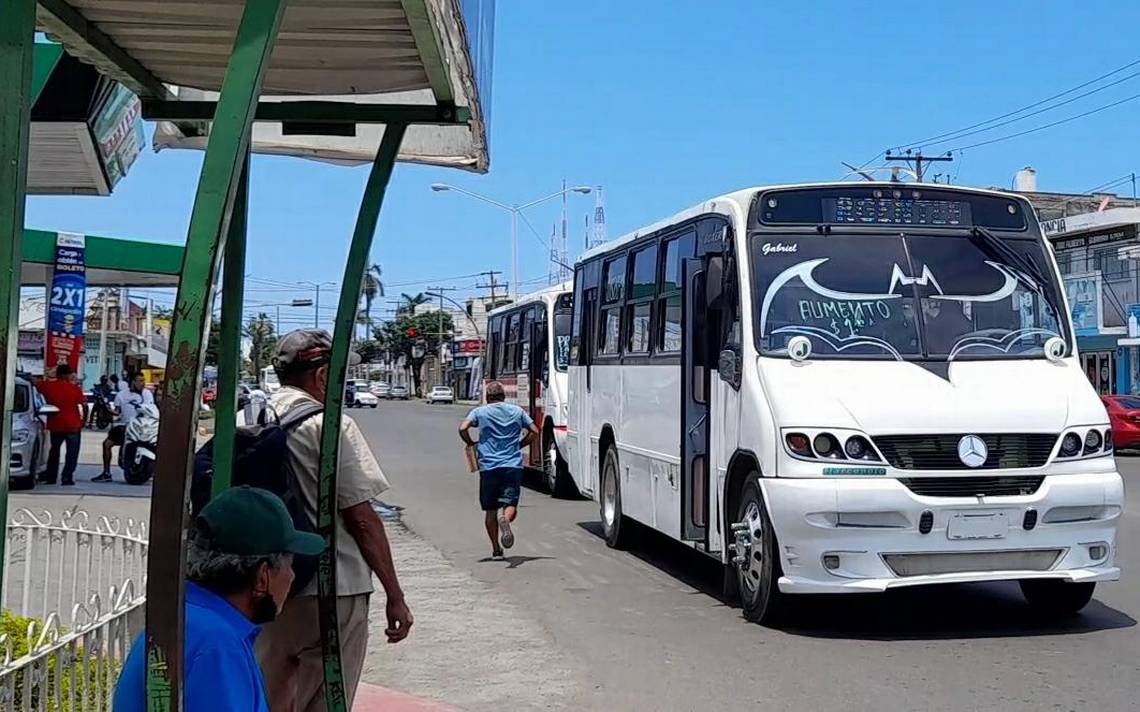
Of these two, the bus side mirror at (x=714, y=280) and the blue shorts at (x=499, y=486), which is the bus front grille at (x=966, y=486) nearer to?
the bus side mirror at (x=714, y=280)

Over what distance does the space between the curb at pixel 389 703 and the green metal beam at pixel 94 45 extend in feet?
11.9

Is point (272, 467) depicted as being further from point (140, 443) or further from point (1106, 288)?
point (1106, 288)

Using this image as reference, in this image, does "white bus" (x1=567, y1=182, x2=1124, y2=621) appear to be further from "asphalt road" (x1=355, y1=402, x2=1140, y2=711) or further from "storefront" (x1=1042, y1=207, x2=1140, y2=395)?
"storefront" (x1=1042, y1=207, x2=1140, y2=395)

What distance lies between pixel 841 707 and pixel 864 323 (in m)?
2.96

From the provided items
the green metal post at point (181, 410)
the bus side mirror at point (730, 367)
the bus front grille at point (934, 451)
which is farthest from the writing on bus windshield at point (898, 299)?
the green metal post at point (181, 410)

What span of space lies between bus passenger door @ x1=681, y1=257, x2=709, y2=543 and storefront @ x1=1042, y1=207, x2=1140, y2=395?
1255 inches

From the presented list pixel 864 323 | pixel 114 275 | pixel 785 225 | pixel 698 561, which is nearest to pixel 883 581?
pixel 864 323

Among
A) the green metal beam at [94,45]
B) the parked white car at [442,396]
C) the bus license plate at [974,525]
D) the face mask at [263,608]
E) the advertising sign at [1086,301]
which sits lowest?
the bus license plate at [974,525]

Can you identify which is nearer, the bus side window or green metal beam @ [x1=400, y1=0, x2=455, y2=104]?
green metal beam @ [x1=400, y1=0, x2=455, y2=104]

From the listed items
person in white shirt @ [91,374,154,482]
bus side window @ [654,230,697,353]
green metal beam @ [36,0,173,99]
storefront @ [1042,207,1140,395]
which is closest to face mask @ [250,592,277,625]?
green metal beam @ [36,0,173,99]

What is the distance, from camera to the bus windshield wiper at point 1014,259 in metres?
9.03

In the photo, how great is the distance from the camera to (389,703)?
6832 mm

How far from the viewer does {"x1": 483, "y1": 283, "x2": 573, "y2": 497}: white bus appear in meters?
18.4

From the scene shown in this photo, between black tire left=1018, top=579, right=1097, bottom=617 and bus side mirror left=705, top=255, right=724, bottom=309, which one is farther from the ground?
bus side mirror left=705, top=255, right=724, bottom=309
